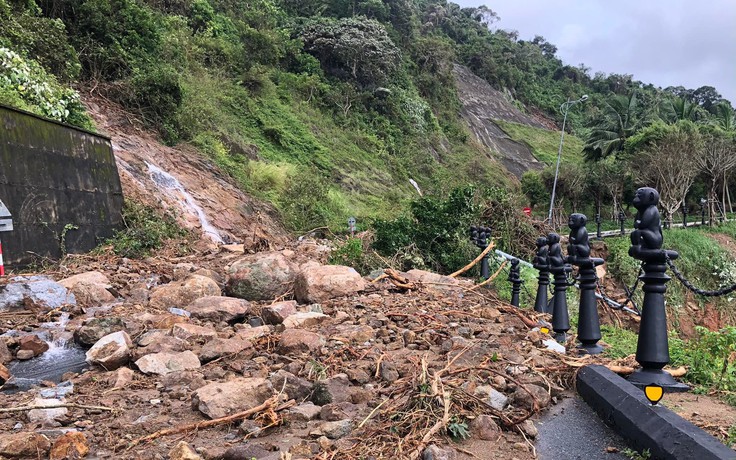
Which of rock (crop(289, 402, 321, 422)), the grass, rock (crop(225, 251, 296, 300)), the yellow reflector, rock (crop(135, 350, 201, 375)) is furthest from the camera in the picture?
the grass

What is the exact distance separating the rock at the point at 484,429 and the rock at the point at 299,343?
5.51 feet

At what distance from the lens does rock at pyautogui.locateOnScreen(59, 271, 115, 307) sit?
5676 millimetres

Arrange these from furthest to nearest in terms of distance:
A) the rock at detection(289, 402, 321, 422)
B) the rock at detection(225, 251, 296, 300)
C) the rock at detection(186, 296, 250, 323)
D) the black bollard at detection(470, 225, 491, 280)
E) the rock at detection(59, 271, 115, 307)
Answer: the black bollard at detection(470, 225, 491, 280), the rock at detection(225, 251, 296, 300), the rock at detection(59, 271, 115, 307), the rock at detection(186, 296, 250, 323), the rock at detection(289, 402, 321, 422)

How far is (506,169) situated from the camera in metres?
45.7

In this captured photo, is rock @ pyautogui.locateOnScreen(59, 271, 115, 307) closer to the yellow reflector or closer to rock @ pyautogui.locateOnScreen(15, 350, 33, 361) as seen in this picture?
rock @ pyautogui.locateOnScreen(15, 350, 33, 361)

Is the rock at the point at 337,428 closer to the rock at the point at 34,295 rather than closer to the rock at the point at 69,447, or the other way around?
the rock at the point at 69,447

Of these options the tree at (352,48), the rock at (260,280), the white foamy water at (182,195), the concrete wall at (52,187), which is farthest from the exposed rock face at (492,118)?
the rock at (260,280)

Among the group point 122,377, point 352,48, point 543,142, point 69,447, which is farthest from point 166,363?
point 543,142

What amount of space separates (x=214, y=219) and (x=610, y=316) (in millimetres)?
9613

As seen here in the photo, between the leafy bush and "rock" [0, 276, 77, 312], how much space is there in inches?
128

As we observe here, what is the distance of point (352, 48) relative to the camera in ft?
100

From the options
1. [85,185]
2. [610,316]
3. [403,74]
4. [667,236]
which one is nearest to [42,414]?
[85,185]

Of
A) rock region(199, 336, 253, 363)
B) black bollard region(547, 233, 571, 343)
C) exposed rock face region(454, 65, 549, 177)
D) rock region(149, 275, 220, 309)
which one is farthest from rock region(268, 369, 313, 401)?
exposed rock face region(454, 65, 549, 177)

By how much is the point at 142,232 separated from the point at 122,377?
6.53 m
